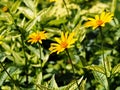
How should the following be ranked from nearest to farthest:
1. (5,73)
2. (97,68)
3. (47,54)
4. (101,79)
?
(97,68) < (101,79) < (5,73) < (47,54)

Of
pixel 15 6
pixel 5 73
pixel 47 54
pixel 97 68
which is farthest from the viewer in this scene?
pixel 15 6

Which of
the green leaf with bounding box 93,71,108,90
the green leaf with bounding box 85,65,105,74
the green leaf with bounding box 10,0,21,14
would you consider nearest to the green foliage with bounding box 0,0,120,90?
the green leaf with bounding box 10,0,21,14

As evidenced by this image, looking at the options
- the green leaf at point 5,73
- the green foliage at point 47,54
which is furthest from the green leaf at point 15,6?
the green leaf at point 5,73

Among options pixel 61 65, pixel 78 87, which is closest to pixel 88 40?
pixel 61 65

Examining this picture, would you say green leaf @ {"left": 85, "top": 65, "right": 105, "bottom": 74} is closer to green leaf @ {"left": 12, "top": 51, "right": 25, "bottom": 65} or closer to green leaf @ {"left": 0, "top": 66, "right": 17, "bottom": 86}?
green leaf @ {"left": 0, "top": 66, "right": 17, "bottom": 86}

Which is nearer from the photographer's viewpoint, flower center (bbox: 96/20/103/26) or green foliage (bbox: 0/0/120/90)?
flower center (bbox: 96/20/103/26)

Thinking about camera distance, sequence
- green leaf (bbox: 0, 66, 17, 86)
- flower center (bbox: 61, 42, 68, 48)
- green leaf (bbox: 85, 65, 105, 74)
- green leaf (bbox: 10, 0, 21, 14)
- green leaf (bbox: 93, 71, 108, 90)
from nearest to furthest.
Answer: flower center (bbox: 61, 42, 68, 48)
green leaf (bbox: 85, 65, 105, 74)
green leaf (bbox: 93, 71, 108, 90)
green leaf (bbox: 0, 66, 17, 86)
green leaf (bbox: 10, 0, 21, 14)

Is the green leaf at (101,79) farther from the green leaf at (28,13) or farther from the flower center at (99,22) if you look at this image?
the green leaf at (28,13)

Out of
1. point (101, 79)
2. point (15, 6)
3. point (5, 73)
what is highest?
point (15, 6)

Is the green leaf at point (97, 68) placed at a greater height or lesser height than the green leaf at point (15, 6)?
lesser

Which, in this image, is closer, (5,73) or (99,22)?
(99,22)

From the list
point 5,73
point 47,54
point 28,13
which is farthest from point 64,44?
point 28,13

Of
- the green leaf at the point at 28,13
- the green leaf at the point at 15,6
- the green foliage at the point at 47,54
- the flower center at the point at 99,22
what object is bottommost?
the green foliage at the point at 47,54

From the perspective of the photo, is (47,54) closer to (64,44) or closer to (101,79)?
(101,79)
